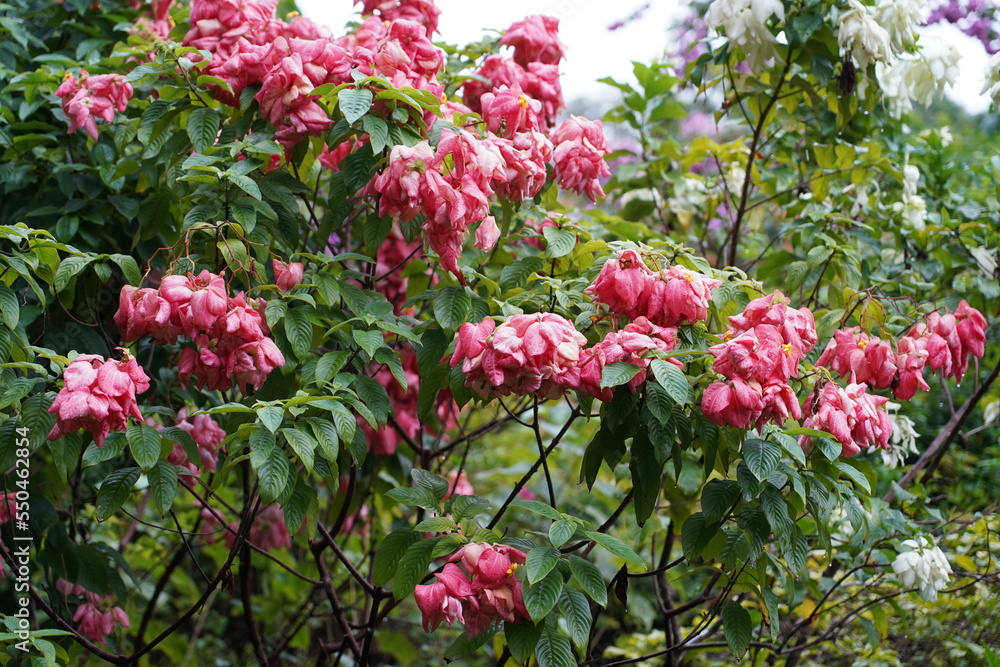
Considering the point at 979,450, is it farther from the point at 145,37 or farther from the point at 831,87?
the point at 145,37

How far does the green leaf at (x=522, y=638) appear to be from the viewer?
1.30 metres

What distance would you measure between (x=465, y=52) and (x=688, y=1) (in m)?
0.59

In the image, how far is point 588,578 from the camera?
4.25 feet

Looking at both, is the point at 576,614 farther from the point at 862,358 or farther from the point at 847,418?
the point at 862,358

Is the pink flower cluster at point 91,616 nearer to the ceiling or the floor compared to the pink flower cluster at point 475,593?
nearer to the floor

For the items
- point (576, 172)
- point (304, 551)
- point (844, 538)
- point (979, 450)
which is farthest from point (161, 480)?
point (979, 450)

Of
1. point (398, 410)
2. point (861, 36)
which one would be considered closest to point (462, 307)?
point (398, 410)

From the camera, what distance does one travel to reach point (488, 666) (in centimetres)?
346

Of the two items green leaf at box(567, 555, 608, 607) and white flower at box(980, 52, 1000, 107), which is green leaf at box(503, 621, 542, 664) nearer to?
green leaf at box(567, 555, 608, 607)

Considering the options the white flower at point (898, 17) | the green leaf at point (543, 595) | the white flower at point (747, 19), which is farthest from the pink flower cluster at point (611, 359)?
the white flower at point (898, 17)

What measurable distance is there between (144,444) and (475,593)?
584 millimetres

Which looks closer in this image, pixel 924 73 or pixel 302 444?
pixel 302 444

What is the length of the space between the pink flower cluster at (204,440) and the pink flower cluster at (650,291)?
0.85m

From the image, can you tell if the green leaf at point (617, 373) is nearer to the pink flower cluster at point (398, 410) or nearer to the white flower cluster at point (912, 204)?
the pink flower cluster at point (398, 410)
